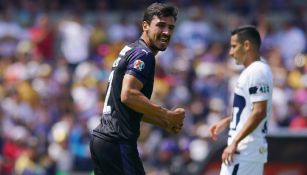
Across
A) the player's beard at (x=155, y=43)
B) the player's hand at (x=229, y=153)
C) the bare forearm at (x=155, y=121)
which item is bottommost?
the player's hand at (x=229, y=153)

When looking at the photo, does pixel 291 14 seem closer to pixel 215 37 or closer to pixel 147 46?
pixel 215 37

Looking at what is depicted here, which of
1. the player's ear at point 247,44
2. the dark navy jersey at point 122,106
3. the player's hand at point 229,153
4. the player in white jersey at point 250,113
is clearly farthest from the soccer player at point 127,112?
the player's ear at point 247,44

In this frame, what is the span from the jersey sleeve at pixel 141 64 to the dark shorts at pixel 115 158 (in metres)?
0.65

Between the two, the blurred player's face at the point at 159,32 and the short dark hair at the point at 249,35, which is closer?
the blurred player's face at the point at 159,32

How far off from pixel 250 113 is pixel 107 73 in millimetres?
10069

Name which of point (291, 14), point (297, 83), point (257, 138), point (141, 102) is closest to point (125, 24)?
point (291, 14)

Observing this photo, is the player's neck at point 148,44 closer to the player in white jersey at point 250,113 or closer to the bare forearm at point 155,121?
the bare forearm at point 155,121

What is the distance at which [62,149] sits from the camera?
1752 centimetres

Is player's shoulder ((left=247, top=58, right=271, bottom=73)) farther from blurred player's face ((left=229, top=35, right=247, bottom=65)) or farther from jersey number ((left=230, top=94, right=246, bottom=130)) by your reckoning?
jersey number ((left=230, top=94, right=246, bottom=130))

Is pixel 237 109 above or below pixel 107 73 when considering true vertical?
above

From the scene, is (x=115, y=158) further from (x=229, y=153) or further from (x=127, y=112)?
(x=229, y=153)

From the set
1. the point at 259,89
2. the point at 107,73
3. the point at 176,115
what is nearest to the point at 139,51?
the point at 176,115

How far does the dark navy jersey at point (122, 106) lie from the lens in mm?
8414

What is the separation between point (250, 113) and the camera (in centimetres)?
962
